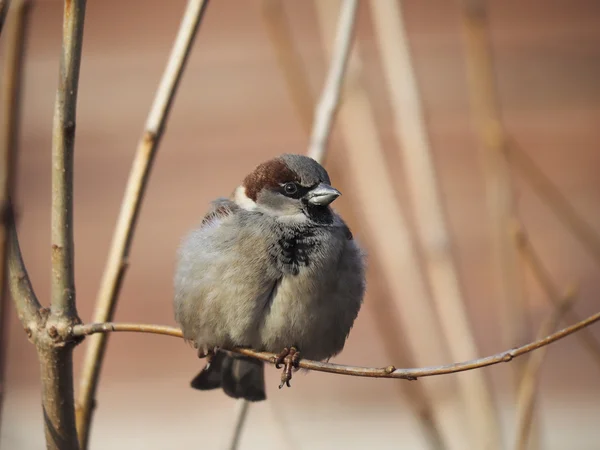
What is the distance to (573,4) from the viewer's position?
5.62 metres

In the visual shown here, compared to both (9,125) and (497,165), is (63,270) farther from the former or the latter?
(497,165)

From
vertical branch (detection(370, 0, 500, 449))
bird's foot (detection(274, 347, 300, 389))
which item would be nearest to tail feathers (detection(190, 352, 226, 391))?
bird's foot (detection(274, 347, 300, 389))

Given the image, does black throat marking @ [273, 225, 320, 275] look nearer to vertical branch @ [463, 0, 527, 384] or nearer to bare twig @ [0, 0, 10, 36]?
vertical branch @ [463, 0, 527, 384]

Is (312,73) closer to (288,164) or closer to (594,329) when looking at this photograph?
(594,329)

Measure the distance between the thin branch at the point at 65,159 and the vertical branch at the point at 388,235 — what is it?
1.04 meters

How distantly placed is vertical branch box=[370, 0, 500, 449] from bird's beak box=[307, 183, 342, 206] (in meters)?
0.27

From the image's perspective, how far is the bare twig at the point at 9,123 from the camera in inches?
46.9

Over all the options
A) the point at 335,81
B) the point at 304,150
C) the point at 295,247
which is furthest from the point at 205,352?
the point at 304,150

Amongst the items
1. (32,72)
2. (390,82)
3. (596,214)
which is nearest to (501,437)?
(390,82)

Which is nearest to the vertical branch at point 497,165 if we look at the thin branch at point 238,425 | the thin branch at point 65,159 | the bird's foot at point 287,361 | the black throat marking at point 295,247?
the black throat marking at point 295,247

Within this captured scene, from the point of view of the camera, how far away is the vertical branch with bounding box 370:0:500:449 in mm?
2109

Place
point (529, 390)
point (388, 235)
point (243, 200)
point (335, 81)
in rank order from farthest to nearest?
point (388, 235) < point (243, 200) < point (335, 81) < point (529, 390)

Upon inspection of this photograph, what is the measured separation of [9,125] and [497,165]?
1.32 meters

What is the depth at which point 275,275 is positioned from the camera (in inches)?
75.2
